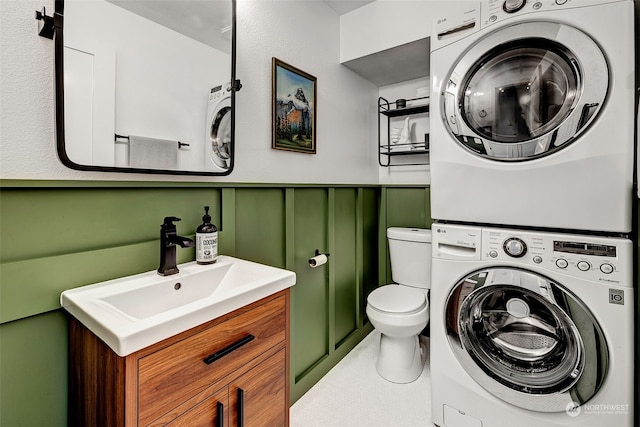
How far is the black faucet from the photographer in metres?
0.99

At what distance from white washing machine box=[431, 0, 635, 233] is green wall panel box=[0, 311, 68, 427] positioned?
1.57 metres

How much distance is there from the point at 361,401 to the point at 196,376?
124cm

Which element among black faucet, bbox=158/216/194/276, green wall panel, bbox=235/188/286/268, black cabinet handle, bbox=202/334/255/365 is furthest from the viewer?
green wall panel, bbox=235/188/286/268

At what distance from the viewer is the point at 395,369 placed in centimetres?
181

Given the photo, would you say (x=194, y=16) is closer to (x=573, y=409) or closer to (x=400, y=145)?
(x=400, y=145)

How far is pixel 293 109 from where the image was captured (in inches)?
66.1

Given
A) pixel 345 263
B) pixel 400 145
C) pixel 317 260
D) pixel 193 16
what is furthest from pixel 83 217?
pixel 400 145

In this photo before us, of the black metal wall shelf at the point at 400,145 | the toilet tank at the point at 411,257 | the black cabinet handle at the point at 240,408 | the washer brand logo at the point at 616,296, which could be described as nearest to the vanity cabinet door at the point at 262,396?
the black cabinet handle at the point at 240,408

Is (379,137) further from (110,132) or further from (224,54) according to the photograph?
(110,132)

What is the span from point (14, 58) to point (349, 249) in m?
1.86

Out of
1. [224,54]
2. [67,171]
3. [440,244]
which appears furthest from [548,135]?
[67,171]

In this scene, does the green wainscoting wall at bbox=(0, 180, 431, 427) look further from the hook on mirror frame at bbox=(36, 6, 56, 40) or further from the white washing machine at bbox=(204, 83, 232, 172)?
the hook on mirror frame at bbox=(36, 6, 56, 40)

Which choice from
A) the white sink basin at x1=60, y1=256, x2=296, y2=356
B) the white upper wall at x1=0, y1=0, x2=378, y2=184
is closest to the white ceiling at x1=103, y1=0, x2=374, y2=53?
the white upper wall at x1=0, y1=0, x2=378, y2=184

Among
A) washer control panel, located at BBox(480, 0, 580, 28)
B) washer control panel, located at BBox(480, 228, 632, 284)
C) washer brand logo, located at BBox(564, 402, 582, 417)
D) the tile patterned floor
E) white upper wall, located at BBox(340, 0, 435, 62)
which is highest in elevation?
white upper wall, located at BBox(340, 0, 435, 62)
